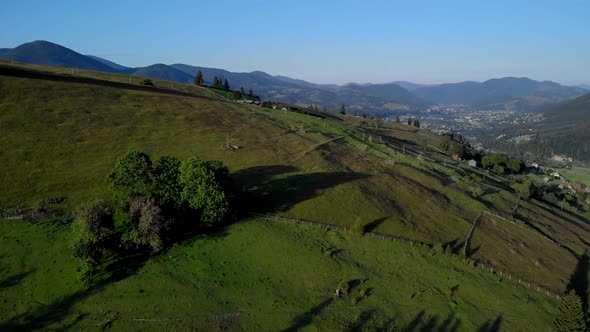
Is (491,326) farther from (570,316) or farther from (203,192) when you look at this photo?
(203,192)

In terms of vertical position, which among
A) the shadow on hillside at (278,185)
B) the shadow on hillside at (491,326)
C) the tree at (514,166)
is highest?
the shadow on hillside at (278,185)

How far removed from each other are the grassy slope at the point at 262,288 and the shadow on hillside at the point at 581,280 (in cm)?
1045

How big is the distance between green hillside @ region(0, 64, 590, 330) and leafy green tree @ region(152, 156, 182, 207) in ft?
25.7

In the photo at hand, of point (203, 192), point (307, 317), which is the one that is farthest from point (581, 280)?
point (203, 192)

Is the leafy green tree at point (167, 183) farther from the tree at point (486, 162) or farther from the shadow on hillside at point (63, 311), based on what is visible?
the tree at point (486, 162)

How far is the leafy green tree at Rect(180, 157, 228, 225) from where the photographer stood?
174 feet

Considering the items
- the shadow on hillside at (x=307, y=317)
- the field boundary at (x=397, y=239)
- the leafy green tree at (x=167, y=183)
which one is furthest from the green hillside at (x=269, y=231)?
the leafy green tree at (x=167, y=183)

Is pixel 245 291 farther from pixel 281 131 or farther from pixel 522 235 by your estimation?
pixel 281 131

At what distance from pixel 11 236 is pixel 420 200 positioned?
6787 centimetres

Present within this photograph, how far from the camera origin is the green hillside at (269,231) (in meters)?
40.2

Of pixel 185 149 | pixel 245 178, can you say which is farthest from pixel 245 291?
pixel 185 149

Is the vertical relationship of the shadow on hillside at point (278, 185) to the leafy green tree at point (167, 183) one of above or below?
below

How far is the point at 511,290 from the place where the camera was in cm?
5259

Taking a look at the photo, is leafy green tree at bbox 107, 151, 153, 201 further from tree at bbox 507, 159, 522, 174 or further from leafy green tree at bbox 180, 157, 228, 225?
tree at bbox 507, 159, 522, 174
